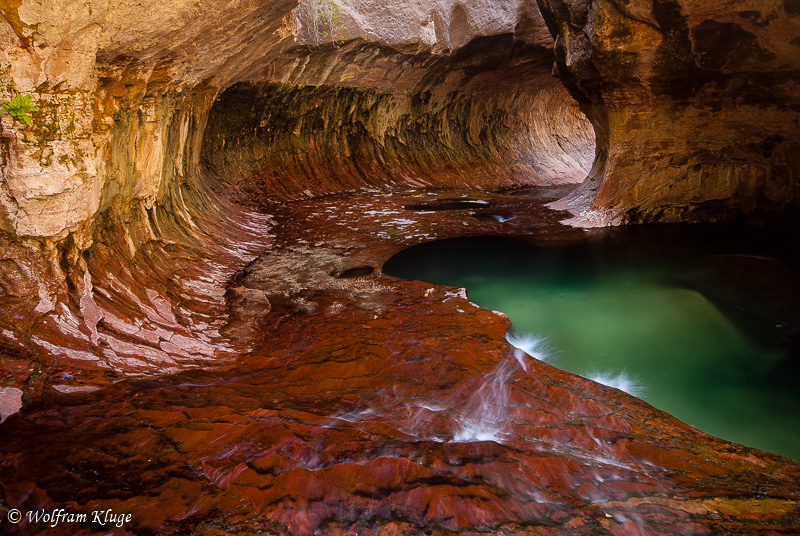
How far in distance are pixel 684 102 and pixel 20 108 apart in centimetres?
854

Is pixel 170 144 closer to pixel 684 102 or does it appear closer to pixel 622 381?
pixel 622 381

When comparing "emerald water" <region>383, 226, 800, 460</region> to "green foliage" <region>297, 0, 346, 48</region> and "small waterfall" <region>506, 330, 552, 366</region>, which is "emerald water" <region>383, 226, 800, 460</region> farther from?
"green foliage" <region>297, 0, 346, 48</region>

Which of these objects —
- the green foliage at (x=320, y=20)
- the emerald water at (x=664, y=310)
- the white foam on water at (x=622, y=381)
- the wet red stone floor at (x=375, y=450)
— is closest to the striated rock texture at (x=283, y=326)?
the wet red stone floor at (x=375, y=450)

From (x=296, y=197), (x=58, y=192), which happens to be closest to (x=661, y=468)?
(x=58, y=192)

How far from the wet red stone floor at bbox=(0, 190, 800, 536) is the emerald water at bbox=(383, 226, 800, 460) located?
21.9 inches

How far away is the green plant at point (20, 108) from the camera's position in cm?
319

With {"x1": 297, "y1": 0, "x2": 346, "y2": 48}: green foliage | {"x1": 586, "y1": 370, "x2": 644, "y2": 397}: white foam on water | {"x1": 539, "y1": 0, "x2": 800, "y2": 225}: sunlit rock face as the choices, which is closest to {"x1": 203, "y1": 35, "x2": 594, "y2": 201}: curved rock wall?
{"x1": 297, "y1": 0, "x2": 346, "y2": 48}: green foliage

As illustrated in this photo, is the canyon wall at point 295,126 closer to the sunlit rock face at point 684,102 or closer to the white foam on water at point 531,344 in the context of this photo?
the sunlit rock face at point 684,102

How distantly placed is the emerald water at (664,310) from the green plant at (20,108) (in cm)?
377

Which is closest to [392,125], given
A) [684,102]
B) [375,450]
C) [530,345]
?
[684,102]

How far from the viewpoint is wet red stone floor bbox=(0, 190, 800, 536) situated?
6.89ft

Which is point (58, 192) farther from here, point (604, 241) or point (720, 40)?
point (720, 40)

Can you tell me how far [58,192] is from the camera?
3.47m

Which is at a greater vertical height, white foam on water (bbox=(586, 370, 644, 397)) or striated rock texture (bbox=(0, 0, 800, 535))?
striated rock texture (bbox=(0, 0, 800, 535))
